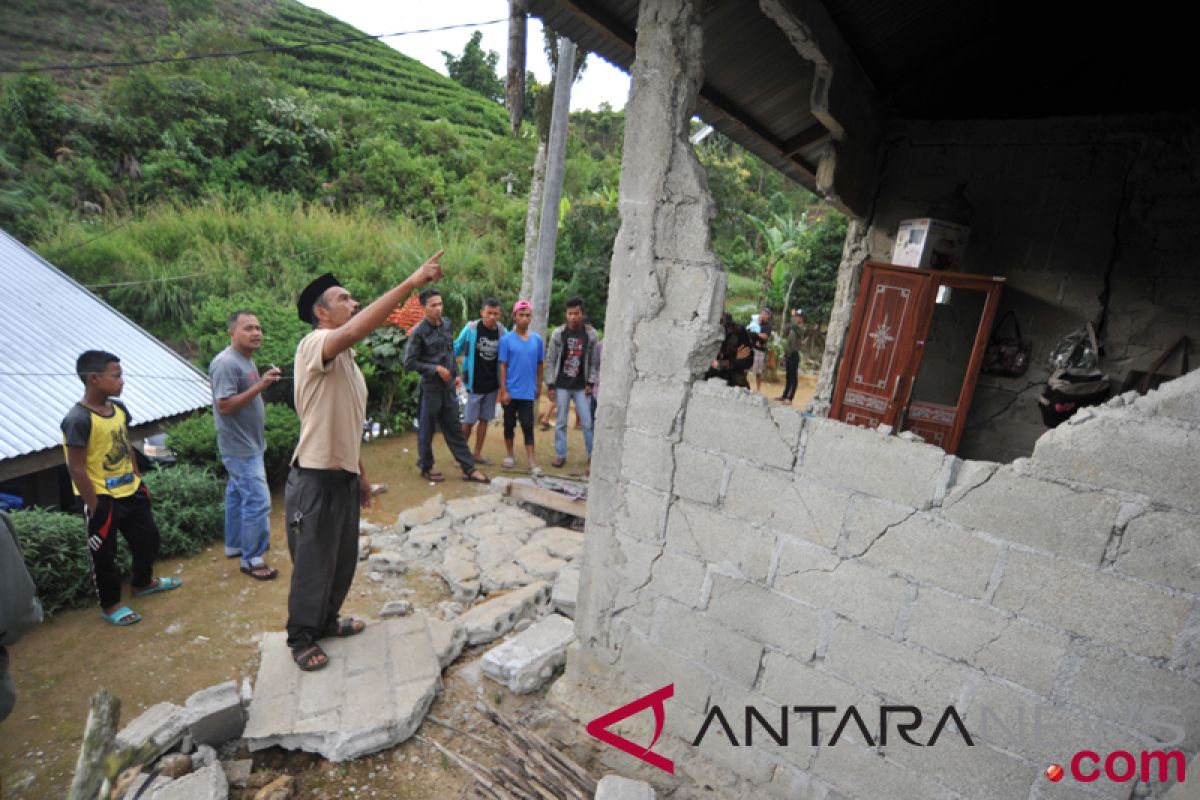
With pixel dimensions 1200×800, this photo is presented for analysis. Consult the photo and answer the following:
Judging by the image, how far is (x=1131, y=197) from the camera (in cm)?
454

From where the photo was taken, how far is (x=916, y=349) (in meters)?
5.06

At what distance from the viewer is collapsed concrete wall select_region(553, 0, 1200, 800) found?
182 centimetres

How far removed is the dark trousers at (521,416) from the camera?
20.8 feet

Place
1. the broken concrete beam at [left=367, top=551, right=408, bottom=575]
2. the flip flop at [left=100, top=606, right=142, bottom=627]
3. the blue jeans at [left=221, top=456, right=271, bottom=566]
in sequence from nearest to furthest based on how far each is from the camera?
the flip flop at [left=100, top=606, right=142, bottom=627], the blue jeans at [left=221, top=456, right=271, bottom=566], the broken concrete beam at [left=367, top=551, right=408, bottom=575]

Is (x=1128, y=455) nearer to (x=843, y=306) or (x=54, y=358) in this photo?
(x=843, y=306)

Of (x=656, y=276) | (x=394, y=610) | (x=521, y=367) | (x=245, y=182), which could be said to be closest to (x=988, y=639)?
(x=656, y=276)

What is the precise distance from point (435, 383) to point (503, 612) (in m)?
2.82

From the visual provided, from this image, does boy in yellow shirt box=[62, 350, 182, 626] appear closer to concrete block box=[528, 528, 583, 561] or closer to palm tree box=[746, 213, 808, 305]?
concrete block box=[528, 528, 583, 561]

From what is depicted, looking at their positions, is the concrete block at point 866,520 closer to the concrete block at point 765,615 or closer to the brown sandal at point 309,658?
the concrete block at point 765,615

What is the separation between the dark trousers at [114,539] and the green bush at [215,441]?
1434 mm

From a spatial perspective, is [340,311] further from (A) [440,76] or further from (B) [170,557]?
(A) [440,76]

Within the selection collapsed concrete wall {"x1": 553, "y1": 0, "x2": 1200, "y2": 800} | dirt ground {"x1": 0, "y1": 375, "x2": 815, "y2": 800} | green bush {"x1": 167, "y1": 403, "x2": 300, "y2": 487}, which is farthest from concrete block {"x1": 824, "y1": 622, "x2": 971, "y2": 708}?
green bush {"x1": 167, "y1": 403, "x2": 300, "y2": 487}

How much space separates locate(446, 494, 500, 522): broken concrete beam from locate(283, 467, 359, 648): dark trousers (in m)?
1.96

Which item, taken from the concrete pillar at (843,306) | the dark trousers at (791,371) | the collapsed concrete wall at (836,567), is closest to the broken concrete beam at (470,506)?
the collapsed concrete wall at (836,567)
